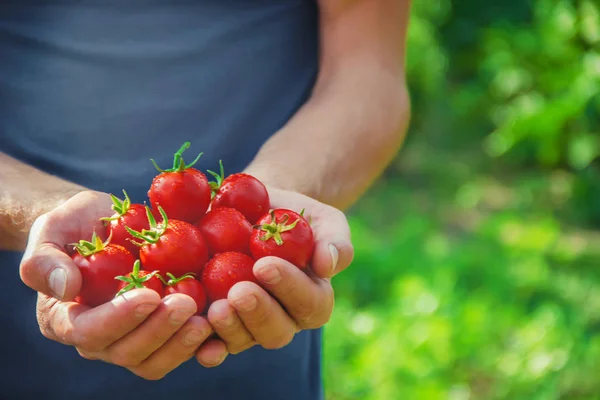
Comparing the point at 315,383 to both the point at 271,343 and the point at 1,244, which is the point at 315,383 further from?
the point at 1,244

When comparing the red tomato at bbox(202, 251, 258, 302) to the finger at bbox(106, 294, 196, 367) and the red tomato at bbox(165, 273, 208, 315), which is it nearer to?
the red tomato at bbox(165, 273, 208, 315)

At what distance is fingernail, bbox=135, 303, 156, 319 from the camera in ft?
3.99

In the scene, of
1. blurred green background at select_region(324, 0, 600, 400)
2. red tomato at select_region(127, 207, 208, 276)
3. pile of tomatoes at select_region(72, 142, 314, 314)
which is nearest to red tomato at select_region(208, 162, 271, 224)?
pile of tomatoes at select_region(72, 142, 314, 314)

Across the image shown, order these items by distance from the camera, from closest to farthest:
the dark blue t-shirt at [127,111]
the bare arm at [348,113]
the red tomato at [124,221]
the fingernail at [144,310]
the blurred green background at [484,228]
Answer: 1. the fingernail at [144,310]
2. the red tomato at [124,221]
3. the dark blue t-shirt at [127,111]
4. the bare arm at [348,113]
5. the blurred green background at [484,228]

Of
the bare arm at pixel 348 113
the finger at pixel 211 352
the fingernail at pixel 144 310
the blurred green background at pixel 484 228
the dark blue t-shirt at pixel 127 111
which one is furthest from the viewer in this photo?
the blurred green background at pixel 484 228

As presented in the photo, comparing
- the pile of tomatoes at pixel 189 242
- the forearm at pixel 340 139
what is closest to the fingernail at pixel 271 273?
the pile of tomatoes at pixel 189 242

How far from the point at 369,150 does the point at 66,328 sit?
866 millimetres

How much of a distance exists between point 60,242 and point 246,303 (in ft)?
1.16

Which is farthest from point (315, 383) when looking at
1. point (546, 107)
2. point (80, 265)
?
point (546, 107)

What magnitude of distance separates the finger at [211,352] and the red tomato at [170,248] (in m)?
0.16

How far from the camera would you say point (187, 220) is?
1590 mm

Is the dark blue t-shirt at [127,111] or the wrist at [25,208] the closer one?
the wrist at [25,208]

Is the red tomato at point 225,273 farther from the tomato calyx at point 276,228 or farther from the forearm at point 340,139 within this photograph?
the forearm at point 340,139

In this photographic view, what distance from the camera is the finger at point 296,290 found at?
130 centimetres
